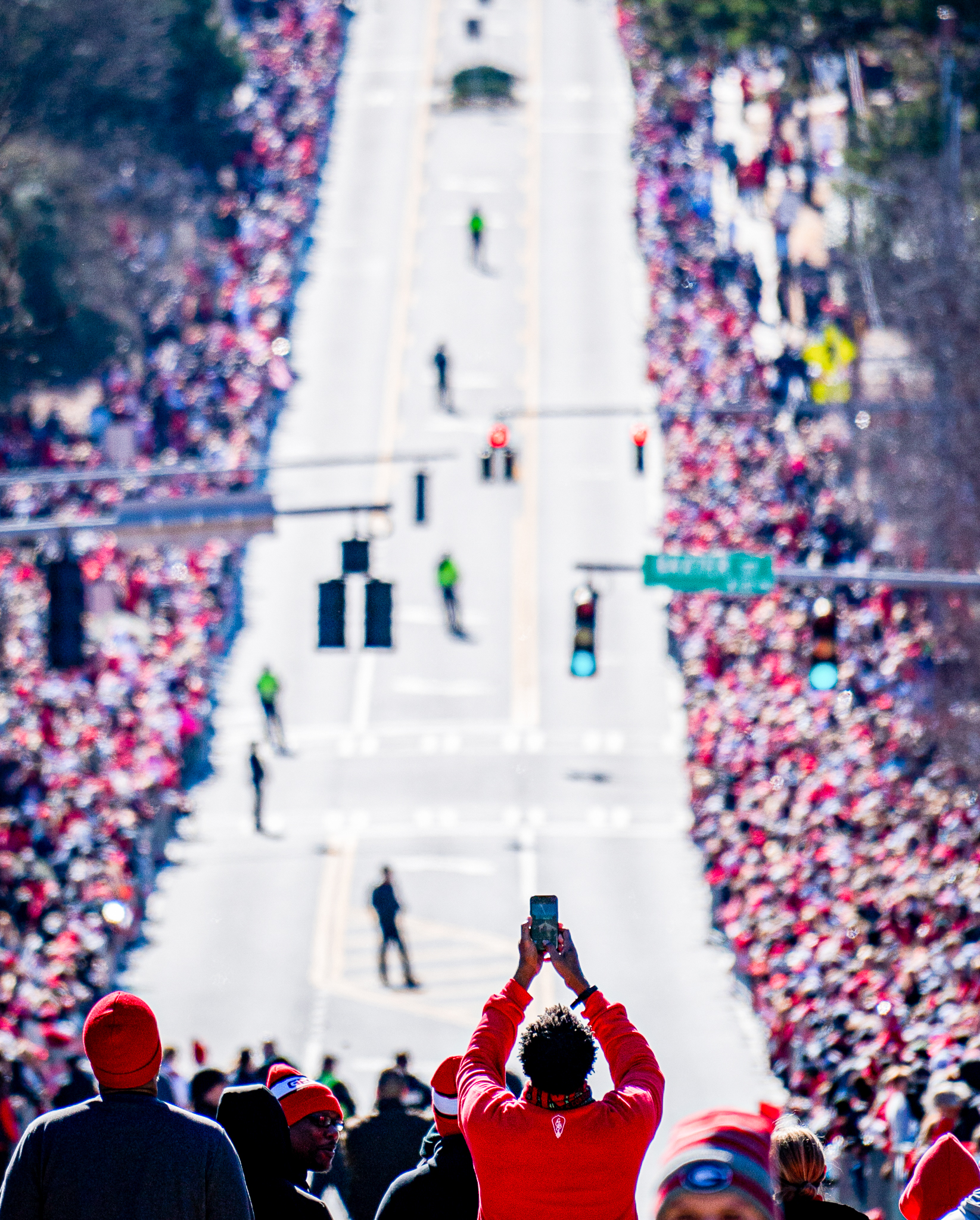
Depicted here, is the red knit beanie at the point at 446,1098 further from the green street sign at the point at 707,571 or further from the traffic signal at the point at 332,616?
the green street sign at the point at 707,571

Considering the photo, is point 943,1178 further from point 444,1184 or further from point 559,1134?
point 444,1184

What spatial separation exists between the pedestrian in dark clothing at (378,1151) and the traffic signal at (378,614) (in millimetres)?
13667

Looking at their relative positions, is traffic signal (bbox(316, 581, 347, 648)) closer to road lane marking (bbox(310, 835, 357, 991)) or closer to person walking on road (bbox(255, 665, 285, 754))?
road lane marking (bbox(310, 835, 357, 991))

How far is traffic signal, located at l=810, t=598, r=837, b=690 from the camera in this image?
21797 mm

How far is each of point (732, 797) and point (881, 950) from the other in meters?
9.86

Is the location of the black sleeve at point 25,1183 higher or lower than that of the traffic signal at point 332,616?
lower

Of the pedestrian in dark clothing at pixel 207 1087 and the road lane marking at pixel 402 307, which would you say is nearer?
the pedestrian in dark clothing at pixel 207 1087

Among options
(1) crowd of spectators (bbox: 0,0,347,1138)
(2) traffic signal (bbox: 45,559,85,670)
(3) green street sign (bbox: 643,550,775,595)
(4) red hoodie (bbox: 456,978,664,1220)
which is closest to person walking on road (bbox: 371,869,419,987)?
(1) crowd of spectators (bbox: 0,0,347,1138)

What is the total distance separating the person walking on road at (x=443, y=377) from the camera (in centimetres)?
5616

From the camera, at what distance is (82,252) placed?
200ft

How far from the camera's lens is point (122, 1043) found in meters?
6.62

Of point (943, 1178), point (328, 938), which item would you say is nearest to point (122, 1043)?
point (943, 1178)

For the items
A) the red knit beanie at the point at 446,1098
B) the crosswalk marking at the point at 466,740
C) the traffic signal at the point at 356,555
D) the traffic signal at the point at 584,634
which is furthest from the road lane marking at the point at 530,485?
the red knit beanie at the point at 446,1098

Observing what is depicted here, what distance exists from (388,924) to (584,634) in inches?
315
